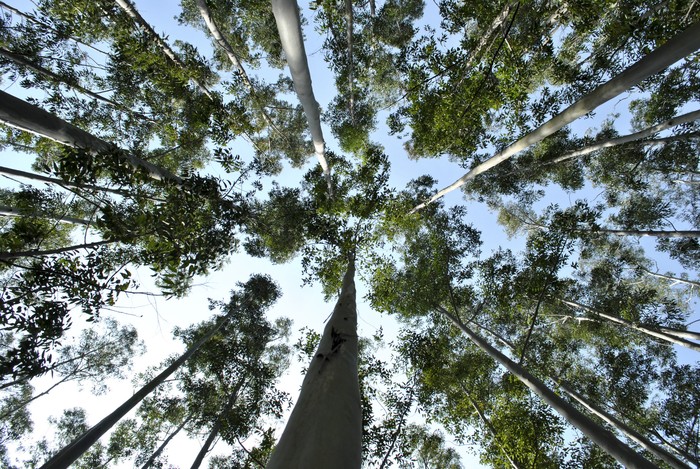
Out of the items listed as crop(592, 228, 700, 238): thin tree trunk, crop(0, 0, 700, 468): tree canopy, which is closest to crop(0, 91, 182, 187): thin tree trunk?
crop(0, 0, 700, 468): tree canopy

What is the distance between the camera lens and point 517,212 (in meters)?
17.0

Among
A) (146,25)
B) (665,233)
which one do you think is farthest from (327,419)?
(665,233)

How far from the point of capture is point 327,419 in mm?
1717

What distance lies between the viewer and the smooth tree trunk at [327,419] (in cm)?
146

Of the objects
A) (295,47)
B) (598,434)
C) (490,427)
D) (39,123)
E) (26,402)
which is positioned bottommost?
(26,402)

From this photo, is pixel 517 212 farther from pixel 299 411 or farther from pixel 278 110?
pixel 299 411

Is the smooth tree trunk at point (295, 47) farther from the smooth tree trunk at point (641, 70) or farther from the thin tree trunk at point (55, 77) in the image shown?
the thin tree trunk at point (55, 77)

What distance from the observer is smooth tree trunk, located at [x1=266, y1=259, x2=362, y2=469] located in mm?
1455

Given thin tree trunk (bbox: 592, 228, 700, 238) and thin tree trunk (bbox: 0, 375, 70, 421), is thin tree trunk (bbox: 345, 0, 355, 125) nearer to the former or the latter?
thin tree trunk (bbox: 592, 228, 700, 238)

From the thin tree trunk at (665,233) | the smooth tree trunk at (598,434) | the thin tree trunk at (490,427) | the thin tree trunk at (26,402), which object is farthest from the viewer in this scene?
the thin tree trunk at (26,402)

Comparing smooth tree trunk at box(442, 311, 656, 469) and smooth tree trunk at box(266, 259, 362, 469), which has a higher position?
smooth tree trunk at box(442, 311, 656, 469)

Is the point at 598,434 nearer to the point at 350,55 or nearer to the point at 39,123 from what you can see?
the point at 39,123

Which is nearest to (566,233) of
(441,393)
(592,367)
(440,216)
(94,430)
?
(440,216)

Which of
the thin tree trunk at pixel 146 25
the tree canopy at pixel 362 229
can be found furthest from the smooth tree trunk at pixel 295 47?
the thin tree trunk at pixel 146 25
